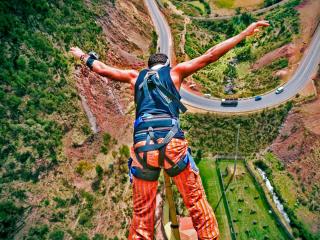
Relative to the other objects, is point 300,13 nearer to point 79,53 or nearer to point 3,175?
point 3,175

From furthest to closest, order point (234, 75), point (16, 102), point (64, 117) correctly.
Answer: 1. point (234, 75)
2. point (64, 117)
3. point (16, 102)

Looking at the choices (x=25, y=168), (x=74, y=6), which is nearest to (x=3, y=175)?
(x=25, y=168)

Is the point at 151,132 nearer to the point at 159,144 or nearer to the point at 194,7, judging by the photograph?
the point at 159,144

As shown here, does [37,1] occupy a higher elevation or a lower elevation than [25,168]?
higher

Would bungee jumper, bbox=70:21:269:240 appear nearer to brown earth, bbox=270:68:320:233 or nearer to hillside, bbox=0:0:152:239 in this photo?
hillside, bbox=0:0:152:239

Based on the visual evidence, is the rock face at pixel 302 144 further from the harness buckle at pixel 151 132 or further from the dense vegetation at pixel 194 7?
the harness buckle at pixel 151 132

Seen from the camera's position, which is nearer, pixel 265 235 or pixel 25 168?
pixel 25 168

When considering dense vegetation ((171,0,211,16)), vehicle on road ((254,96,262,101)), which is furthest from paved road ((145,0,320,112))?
dense vegetation ((171,0,211,16))
